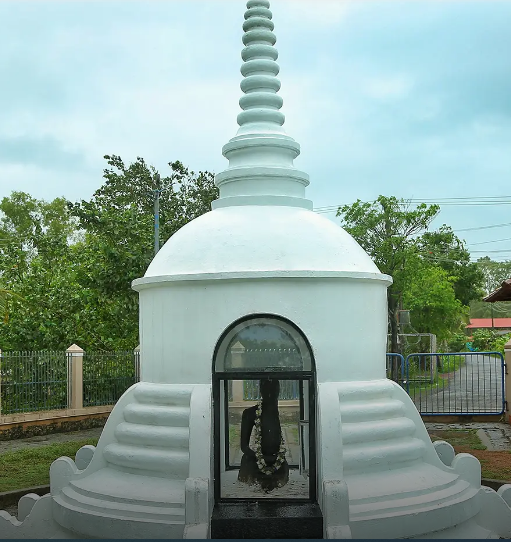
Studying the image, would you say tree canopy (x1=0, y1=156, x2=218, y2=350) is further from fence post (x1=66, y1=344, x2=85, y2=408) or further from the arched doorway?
the arched doorway

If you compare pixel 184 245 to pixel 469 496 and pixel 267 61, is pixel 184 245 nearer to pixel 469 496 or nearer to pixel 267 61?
pixel 267 61

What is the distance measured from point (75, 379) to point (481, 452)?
9.00m

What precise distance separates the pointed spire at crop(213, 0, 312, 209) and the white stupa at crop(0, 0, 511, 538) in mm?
331

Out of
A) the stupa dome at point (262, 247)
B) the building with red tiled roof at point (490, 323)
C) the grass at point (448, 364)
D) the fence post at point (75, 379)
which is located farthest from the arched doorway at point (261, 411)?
the building with red tiled roof at point (490, 323)

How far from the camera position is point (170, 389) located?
741cm

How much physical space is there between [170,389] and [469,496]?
3.20 metres

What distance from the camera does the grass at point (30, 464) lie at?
33.3ft

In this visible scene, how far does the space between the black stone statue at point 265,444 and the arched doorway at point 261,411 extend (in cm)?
1

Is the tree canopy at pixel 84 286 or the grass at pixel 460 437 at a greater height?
the tree canopy at pixel 84 286

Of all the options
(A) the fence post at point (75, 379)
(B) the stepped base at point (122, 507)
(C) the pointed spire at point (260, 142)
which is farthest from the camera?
(A) the fence post at point (75, 379)

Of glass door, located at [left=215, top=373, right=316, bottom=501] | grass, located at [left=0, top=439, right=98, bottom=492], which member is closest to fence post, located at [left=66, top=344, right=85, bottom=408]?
grass, located at [left=0, top=439, right=98, bottom=492]

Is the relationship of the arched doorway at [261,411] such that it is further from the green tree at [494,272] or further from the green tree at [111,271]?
the green tree at [494,272]

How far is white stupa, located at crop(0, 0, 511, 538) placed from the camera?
21.6 feet

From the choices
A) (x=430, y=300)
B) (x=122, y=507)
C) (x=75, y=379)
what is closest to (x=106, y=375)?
(x=75, y=379)
